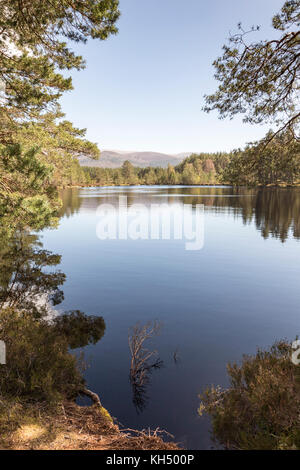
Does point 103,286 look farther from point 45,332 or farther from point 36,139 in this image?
point 36,139

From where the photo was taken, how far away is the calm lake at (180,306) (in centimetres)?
795

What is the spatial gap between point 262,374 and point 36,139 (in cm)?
1307

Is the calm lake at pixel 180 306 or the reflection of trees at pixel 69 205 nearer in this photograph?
the calm lake at pixel 180 306

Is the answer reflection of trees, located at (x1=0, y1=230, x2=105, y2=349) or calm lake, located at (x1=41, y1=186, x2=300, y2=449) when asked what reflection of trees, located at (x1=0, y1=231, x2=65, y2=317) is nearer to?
reflection of trees, located at (x1=0, y1=230, x2=105, y2=349)

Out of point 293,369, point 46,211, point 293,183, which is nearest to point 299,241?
point 293,369

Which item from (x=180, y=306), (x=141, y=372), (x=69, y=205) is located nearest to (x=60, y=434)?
(x=141, y=372)

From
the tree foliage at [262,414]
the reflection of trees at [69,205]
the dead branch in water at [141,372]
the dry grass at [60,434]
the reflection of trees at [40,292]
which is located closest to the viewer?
the dry grass at [60,434]

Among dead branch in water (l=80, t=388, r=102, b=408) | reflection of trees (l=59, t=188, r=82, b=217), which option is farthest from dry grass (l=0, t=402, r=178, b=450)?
reflection of trees (l=59, t=188, r=82, b=217)

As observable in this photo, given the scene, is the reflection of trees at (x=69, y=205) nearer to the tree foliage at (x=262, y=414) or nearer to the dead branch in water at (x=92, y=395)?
the dead branch in water at (x=92, y=395)

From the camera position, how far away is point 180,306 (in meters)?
14.5

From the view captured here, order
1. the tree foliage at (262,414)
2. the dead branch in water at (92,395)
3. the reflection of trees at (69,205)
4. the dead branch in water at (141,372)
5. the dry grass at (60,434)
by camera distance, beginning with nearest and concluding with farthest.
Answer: the dry grass at (60,434) → the tree foliage at (262,414) → the dead branch in water at (92,395) → the dead branch in water at (141,372) → the reflection of trees at (69,205)

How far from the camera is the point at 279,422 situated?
5234mm

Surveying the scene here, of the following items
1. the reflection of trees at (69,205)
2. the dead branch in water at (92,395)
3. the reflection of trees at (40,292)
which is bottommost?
the dead branch in water at (92,395)

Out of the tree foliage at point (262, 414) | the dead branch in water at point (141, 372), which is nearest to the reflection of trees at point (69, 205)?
the dead branch in water at point (141, 372)
